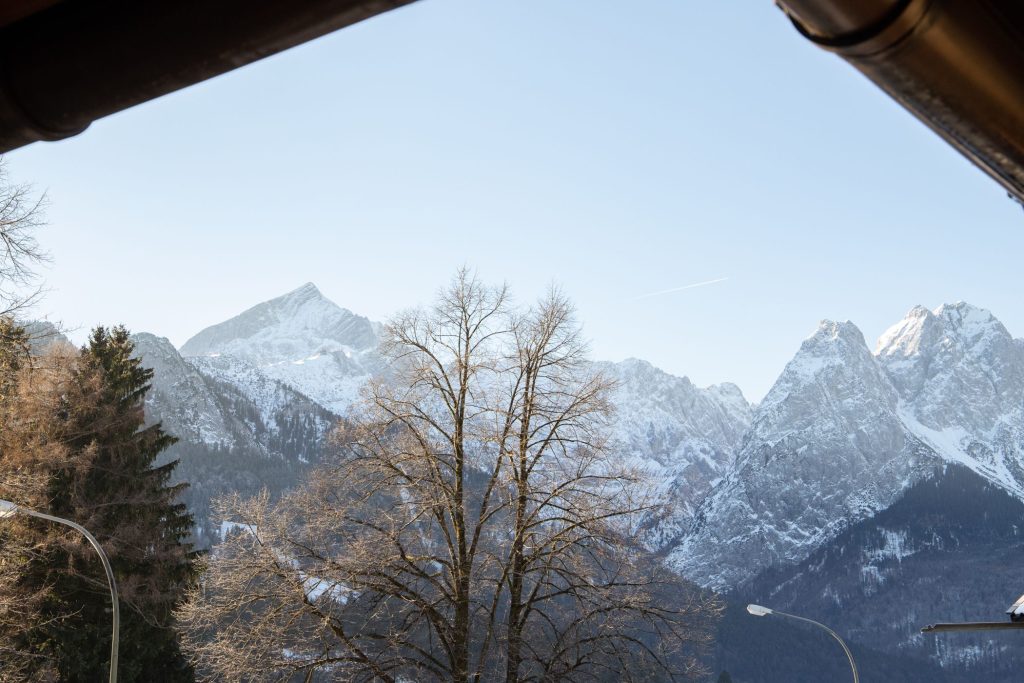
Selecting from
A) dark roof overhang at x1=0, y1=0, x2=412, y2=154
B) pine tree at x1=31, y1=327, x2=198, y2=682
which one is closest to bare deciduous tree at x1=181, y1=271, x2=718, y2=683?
pine tree at x1=31, y1=327, x2=198, y2=682

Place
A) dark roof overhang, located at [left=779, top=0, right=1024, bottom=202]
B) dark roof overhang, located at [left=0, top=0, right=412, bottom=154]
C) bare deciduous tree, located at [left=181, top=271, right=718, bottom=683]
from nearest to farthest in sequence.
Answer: dark roof overhang, located at [left=779, top=0, right=1024, bottom=202] → dark roof overhang, located at [left=0, top=0, right=412, bottom=154] → bare deciduous tree, located at [left=181, top=271, right=718, bottom=683]

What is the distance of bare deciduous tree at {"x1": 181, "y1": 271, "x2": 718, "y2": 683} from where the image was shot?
44.7 ft

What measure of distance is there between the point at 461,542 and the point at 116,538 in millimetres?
10110

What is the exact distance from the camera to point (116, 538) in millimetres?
20594

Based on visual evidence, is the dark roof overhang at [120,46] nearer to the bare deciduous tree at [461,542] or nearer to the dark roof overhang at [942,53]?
the dark roof overhang at [942,53]

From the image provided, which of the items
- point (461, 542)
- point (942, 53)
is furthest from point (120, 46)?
point (461, 542)

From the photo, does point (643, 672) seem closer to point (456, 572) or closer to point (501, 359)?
point (456, 572)

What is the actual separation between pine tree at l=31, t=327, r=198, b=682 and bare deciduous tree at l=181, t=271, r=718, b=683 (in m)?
6.13

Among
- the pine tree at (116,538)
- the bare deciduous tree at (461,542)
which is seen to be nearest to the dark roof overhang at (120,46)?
the bare deciduous tree at (461,542)

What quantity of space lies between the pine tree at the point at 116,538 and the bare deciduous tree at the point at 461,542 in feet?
20.1

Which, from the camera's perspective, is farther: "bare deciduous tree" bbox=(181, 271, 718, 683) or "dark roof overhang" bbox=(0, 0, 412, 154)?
"bare deciduous tree" bbox=(181, 271, 718, 683)

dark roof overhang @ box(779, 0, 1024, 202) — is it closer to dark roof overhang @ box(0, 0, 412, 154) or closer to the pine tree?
dark roof overhang @ box(0, 0, 412, 154)

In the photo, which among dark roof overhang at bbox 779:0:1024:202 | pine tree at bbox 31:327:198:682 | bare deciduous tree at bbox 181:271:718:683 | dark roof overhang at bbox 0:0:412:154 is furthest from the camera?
pine tree at bbox 31:327:198:682

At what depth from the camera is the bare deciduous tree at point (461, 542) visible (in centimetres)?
1362
